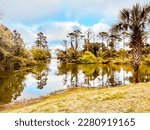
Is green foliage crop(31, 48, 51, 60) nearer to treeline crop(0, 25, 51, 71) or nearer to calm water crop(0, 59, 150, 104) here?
treeline crop(0, 25, 51, 71)

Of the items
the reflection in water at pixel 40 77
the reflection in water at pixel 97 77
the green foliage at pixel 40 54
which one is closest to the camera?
the reflection in water at pixel 97 77

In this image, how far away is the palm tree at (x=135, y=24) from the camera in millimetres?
25844

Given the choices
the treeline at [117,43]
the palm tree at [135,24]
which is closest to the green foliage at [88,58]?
the treeline at [117,43]

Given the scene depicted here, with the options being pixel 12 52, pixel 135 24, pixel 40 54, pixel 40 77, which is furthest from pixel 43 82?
pixel 40 54

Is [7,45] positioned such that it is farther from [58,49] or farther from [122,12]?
[58,49]

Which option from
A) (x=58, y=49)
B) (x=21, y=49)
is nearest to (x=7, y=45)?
(x=21, y=49)

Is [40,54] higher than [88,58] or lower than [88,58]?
higher

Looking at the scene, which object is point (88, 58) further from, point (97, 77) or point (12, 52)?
point (97, 77)

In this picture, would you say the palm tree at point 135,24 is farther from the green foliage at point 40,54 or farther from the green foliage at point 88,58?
the green foliage at point 40,54

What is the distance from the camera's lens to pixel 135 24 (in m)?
26.6

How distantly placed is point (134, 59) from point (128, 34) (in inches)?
86.8

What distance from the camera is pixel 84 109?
515 inches

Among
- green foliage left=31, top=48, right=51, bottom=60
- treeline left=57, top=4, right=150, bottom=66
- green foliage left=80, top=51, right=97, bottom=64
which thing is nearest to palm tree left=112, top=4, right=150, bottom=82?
treeline left=57, top=4, right=150, bottom=66

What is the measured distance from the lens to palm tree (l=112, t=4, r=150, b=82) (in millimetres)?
25844
